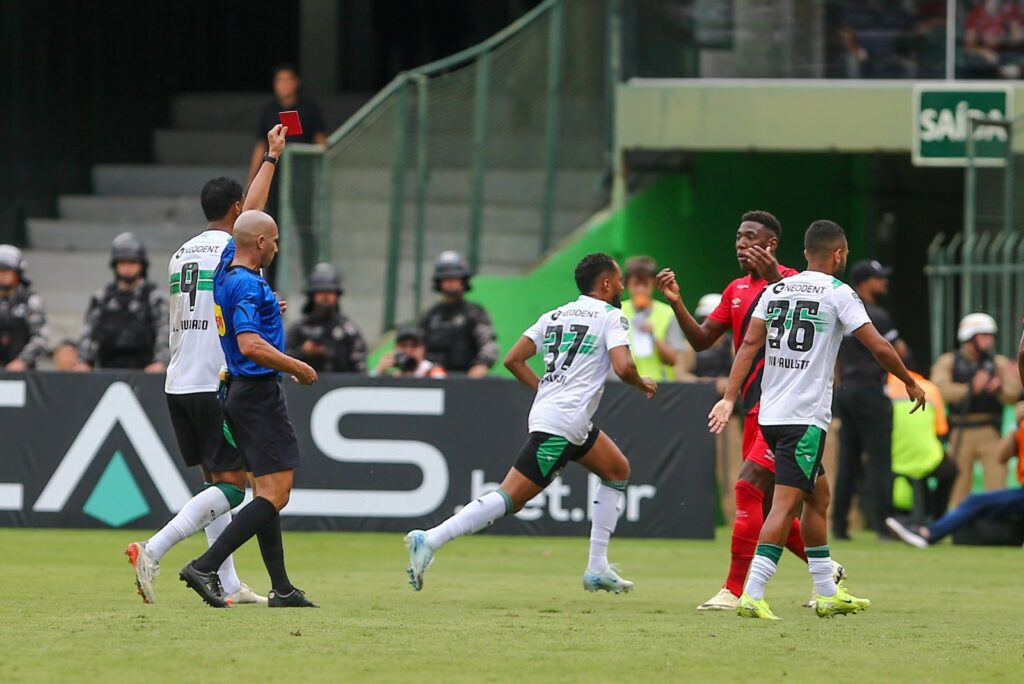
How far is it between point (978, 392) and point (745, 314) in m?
7.21

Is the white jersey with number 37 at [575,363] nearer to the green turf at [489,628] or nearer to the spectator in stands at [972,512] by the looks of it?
the green turf at [489,628]

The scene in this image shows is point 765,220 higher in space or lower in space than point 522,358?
higher

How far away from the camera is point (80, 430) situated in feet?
52.1

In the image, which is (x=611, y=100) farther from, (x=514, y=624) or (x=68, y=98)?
(x=514, y=624)

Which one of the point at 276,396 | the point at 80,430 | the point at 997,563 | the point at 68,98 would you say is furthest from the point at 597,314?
the point at 68,98

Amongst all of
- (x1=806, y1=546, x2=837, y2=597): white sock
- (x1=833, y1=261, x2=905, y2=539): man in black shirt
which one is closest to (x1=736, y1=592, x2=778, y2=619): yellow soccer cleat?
(x1=806, y1=546, x2=837, y2=597): white sock

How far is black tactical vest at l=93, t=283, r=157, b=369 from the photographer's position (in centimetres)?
1611

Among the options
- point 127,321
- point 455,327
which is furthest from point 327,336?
point 127,321

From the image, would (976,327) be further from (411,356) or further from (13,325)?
(13,325)

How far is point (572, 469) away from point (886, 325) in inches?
112

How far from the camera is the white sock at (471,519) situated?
10.2 meters

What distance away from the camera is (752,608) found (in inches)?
381

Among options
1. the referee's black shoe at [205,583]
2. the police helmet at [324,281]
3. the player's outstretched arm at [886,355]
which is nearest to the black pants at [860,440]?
the police helmet at [324,281]

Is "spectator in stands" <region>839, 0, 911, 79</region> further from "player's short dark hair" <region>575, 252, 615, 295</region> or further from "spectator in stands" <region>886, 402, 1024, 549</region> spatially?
"player's short dark hair" <region>575, 252, 615, 295</region>
